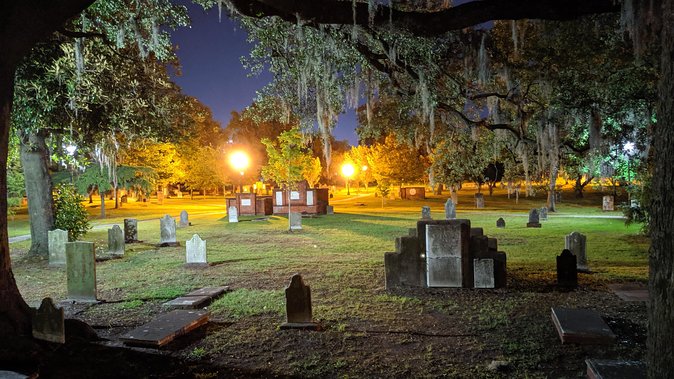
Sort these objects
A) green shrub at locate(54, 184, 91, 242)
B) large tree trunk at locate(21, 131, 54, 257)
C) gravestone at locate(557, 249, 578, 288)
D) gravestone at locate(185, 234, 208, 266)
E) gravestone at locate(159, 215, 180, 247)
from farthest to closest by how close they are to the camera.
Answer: gravestone at locate(159, 215, 180, 247)
green shrub at locate(54, 184, 91, 242)
large tree trunk at locate(21, 131, 54, 257)
gravestone at locate(185, 234, 208, 266)
gravestone at locate(557, 249, 578, 288)

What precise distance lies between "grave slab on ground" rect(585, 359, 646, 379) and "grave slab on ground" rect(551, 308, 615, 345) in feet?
4.28

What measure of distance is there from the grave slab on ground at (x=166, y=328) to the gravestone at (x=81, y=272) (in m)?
2.61

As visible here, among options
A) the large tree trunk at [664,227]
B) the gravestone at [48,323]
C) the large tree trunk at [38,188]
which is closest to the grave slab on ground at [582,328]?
the large tree trunk at [664,227]

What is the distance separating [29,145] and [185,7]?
7.21m

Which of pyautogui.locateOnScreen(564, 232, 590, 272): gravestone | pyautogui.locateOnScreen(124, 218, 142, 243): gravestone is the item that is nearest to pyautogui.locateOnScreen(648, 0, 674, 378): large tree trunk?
pyautogui.locateOnScreen(564, 232, 590, 272): gravestone

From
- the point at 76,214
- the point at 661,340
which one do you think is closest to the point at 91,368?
the point at 661,340

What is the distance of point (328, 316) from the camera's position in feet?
23.2

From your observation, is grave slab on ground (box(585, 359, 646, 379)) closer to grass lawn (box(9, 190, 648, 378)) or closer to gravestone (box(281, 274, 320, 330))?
grass lawn (box(9, 190, 648, 378))

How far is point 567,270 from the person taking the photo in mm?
8766

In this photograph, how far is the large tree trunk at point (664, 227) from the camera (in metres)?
2.90

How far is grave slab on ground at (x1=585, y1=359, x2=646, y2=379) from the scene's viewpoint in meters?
3.94

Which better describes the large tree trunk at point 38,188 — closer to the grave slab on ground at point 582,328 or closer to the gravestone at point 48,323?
the gravestone at point 48,323

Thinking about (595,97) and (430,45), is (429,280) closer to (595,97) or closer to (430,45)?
(430,45)

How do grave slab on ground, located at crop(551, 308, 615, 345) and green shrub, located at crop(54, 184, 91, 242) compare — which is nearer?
grave slab on ground, located at crop(551, 308, 615, 345)
